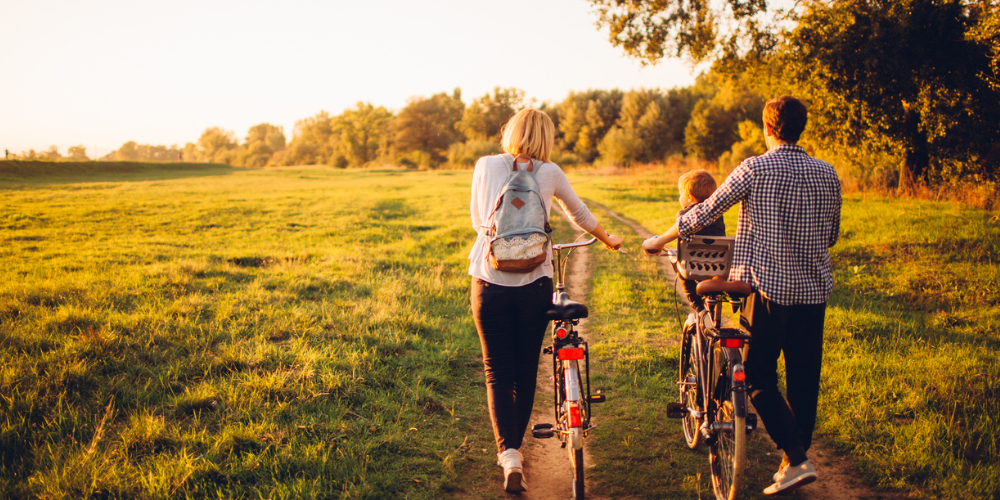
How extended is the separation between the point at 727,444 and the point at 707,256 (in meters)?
1.10

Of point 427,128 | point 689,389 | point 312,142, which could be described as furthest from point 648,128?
point 312,142

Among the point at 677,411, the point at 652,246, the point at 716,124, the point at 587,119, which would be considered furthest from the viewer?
the point at 587,119

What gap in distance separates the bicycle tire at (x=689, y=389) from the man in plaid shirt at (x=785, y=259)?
0.63 meters

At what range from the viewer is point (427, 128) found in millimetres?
85625

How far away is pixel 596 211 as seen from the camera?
1778 cm

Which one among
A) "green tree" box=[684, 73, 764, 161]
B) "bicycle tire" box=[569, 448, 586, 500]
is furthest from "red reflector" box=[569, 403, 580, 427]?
"green tree" box=[684, 73, 764, 161]

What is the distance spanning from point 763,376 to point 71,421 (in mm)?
4671

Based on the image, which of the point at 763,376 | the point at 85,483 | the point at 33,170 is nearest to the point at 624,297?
the point at 763,376

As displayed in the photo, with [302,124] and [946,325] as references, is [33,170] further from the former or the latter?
[302,124]

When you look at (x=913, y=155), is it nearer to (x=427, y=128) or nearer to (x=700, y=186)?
(x=700, y=186)

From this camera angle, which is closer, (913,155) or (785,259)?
(785,259)

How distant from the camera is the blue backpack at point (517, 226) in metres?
2.75

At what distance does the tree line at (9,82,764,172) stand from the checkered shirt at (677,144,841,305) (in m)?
29.3

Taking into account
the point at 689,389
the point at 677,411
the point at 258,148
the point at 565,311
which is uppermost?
the point at 258,148
